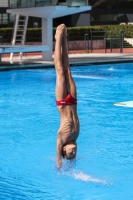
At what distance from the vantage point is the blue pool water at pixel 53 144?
903 centimetres

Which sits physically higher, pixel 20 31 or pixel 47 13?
pixel 47 13

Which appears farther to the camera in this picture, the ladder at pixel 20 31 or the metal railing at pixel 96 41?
the metal railing at pixel 96 41

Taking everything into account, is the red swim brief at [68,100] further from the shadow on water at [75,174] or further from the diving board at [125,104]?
the diving board at [125,104]

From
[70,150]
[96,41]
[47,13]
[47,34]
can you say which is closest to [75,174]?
[70,150]

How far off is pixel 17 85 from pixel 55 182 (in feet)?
38.9

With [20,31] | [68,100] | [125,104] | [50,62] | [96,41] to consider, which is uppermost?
[68,100]

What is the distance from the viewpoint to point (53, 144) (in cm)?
1208

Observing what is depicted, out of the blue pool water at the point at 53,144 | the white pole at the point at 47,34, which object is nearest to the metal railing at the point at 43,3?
the white pole at the point at 47,34

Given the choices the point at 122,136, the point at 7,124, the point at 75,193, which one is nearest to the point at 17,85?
the point at 7,124

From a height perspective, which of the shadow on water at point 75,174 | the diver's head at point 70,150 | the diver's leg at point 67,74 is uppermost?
the diver's leg at point 67,74

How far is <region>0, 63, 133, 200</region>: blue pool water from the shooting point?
9.03 m

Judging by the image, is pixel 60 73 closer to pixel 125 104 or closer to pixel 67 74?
pixel 67 74

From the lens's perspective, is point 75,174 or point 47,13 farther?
point 47,13

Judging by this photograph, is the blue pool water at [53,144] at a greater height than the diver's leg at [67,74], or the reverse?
the diver's leg at [67,74]
